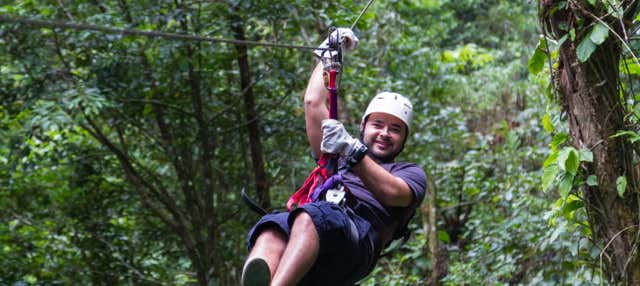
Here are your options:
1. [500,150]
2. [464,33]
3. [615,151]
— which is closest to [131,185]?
[500,150]

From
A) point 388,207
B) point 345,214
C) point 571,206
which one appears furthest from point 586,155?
point 345,214

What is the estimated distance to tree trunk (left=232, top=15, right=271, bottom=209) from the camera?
5.26 metres

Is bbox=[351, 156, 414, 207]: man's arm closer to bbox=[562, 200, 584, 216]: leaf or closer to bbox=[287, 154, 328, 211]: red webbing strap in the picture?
bbox=[287, 154, 328, 211]: red webbing strap

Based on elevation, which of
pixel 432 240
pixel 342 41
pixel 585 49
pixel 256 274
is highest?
pixel 342 41

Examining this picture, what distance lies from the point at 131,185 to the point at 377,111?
2917mm

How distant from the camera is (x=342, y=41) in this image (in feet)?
8.79

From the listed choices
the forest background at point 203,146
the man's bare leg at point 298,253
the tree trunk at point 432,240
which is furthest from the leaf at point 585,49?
the tree trunk at point 432,240

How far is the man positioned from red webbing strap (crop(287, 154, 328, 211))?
7 cm

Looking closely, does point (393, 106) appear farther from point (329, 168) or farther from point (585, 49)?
point (585, 49)

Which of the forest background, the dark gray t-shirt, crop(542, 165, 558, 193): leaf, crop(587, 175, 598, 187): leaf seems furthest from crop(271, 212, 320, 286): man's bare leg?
the forest background

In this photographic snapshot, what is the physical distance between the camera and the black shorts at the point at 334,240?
7.63ft

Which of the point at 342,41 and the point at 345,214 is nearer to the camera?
the point at 345,214

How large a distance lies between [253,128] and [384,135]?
2.67 metres

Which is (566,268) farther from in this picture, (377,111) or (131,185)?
A: (131,185)
